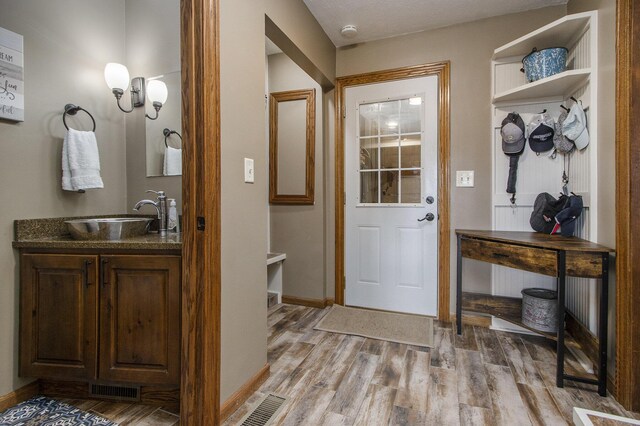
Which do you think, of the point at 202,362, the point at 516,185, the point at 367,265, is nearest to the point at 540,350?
the point at 516,185

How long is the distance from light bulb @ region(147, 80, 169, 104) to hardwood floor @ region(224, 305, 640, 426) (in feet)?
6.36

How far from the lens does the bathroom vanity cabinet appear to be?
1505 millimetres

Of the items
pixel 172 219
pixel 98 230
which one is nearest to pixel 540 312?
pixel 172 219

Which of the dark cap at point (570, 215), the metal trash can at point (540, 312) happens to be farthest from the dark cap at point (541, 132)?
the metal trash can at point (540, 312)

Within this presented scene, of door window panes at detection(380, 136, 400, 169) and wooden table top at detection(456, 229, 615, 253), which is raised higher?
door window panes at detection(380, 136, 400, 169)

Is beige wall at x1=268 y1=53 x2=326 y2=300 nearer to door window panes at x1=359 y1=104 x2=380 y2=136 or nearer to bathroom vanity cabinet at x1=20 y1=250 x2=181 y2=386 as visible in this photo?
door window panes at x1=359 y1=104 x2=380 y2=136

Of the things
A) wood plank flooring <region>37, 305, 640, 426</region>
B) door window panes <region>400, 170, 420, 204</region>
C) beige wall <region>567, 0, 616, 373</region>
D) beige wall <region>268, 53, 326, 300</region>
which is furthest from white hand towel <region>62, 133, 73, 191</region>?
beige wall <region>567, 0, 616, 373</region>

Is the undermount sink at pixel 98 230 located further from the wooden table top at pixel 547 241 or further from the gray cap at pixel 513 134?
the gray cap at pixel 513 134

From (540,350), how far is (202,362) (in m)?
2.24

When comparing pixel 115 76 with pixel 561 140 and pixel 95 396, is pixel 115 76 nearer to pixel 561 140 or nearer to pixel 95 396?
pixel 95 396

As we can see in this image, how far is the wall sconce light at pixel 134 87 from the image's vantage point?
2.03m

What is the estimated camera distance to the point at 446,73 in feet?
8.74

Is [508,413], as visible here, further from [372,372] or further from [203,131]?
[203,131]

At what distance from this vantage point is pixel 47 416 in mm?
1491
